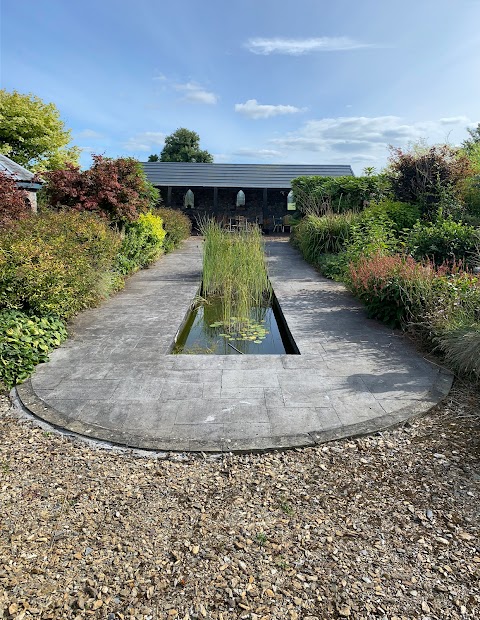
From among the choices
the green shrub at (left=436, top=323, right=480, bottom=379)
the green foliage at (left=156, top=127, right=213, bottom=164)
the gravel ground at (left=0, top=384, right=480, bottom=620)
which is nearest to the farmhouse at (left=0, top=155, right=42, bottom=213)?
the gravel ground at (left=0, top=384, right=480, bottom=620)

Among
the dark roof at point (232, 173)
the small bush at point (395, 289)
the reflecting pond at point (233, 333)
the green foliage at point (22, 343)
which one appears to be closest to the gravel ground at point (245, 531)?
the green foliage at point (22, 343)

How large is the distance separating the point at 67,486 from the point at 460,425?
8.18 feet

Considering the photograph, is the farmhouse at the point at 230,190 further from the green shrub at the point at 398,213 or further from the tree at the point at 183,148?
the tree at the point at 183,148

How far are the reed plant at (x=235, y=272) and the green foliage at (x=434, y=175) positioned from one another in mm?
5097

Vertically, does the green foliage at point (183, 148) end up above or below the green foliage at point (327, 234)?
above

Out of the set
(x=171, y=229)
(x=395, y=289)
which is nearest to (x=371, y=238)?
(x=395, y=289)

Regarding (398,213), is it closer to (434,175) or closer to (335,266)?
(434,175)

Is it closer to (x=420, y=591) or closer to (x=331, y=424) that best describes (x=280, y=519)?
(x=420, y=591)

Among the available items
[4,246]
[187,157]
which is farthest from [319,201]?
[187,157]

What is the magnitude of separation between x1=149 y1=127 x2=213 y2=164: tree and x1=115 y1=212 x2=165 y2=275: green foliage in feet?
99.9

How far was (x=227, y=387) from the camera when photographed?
347 centimetres

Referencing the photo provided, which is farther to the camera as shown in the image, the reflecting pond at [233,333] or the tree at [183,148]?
the tree at [183,148]

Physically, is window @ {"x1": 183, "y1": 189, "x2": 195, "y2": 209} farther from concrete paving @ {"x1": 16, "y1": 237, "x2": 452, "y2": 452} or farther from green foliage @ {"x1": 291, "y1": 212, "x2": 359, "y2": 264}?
concrete paving @ {"x1": 16, "y1": 237, "x2": 452, "y2": 452}

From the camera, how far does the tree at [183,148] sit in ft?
130
